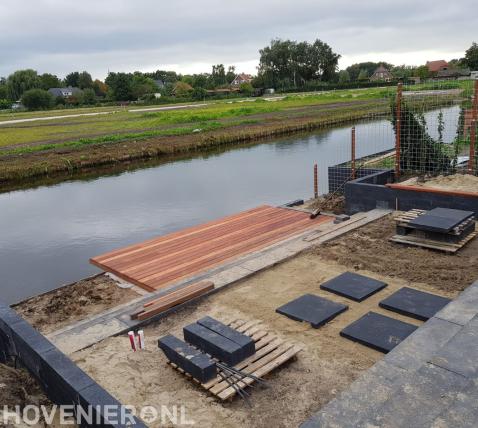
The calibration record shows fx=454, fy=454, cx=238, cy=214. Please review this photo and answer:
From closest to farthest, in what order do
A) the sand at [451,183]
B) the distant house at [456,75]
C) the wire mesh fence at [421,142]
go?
the sand at [451,183], the wire mesh fence at [421,142], the distant house at [456,75]

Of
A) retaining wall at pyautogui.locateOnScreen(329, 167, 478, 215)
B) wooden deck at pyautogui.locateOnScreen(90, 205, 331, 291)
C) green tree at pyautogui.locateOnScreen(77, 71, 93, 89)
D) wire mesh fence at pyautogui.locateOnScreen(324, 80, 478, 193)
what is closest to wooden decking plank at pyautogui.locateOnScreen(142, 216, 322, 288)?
wooden deck at pyautogui.locateOnScreen(90, 205, 331, 291)

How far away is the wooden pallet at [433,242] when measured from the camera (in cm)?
786

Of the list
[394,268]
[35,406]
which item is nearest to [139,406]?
[35,406]

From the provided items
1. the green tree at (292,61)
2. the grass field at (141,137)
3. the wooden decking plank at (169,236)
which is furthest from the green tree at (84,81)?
the wooden decking plank at (169,236)

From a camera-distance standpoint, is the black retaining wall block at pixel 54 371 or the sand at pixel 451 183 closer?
the black retaining wall block at pixel 54 371

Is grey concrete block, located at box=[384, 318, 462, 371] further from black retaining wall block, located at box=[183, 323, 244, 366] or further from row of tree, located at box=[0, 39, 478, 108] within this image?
row of tree, located at box=[0, 39, 478, 108]

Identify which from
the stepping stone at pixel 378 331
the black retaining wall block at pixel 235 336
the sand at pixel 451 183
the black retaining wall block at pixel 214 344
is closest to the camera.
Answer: the black retaining wall block at pixel 214 344

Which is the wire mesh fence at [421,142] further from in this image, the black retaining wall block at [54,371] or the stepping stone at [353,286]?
the black retaining wall block at [54,371]

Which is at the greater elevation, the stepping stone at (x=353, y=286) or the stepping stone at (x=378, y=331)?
the stepping stone at (x=353, y=286)

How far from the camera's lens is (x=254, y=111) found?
42.1m

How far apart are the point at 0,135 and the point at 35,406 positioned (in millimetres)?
33400

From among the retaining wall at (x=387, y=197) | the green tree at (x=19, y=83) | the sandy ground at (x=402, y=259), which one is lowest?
the sandy ground at (x=402, y=259)

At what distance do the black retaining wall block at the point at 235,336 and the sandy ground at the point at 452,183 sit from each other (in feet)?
21.6

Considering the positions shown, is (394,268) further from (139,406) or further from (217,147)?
(217,147)
